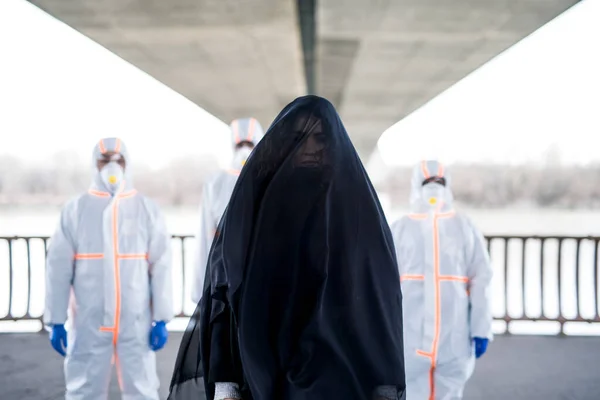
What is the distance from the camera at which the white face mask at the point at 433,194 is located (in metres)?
3.13

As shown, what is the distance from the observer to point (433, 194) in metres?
3.15

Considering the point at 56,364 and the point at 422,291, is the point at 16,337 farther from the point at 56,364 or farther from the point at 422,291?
the point at 422,291

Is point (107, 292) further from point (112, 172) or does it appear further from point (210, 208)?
point (210, 208)

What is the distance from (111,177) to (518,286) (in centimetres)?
703

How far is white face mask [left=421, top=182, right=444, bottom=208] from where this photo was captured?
3131mm

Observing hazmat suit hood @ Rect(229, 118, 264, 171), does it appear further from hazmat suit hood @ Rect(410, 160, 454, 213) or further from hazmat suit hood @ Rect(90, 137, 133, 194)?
hazmat suit hood @ Rect(410, 160, 454, 213)

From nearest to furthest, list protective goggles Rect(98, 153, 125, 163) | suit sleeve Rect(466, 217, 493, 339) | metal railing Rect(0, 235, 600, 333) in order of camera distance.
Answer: suit sleeve Rect(466, 217, 493, 339) < protective goggles Rect(98, 153, 125, 163) < metal railing Rect(0, 235, 600, 333)

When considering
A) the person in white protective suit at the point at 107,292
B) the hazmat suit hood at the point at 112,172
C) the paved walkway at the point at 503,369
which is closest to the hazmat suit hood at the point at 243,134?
the hazmat suit hood at the point at 112,172

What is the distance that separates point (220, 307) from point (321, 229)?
0.33 meters

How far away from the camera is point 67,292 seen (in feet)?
9.67

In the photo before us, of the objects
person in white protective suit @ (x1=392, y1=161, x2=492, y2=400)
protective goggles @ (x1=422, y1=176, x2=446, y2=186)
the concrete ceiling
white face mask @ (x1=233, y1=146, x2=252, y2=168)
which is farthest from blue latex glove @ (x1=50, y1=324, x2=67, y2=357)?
the concrete ceiling

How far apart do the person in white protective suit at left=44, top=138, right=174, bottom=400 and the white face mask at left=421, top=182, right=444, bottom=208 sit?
1585 millimetres

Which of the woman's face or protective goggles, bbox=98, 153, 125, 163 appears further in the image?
protective goggles, bbox=98, 153, 125, 163

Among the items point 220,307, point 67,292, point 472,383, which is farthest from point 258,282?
point 472,383
